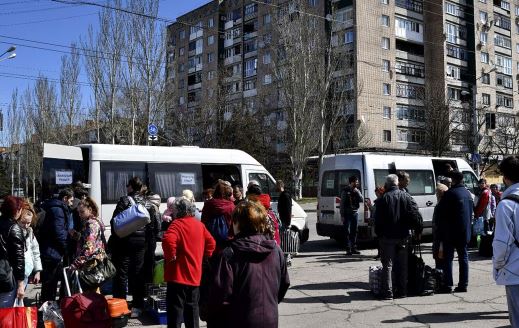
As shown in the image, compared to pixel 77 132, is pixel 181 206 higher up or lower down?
lower down

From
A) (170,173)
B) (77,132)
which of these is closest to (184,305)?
(170,173)

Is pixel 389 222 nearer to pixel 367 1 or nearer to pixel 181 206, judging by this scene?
pixel 181 206

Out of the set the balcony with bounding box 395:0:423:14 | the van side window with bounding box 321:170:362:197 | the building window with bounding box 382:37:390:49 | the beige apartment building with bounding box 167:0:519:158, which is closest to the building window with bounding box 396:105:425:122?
the beige apartment building with bounding box 167:0:519:158

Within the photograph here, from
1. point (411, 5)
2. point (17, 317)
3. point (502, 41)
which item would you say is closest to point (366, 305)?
point (17, 317)

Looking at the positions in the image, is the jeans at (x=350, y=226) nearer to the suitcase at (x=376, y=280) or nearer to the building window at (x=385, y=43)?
the suitcase at (x=376, y=280)

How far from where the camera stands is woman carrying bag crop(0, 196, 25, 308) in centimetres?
477

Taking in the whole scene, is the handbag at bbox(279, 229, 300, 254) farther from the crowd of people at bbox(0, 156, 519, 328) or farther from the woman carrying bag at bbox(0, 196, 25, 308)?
the woman carrying bag at bbox(0, 196, 25, 308)

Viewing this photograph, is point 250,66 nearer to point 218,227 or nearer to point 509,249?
point 218,227

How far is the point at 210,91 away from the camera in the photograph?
49500 millimetres

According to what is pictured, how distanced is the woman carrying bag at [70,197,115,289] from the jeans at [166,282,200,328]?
38.2 inches

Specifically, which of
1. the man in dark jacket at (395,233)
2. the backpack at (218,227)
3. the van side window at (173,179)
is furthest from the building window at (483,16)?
the backpack at (218,227)

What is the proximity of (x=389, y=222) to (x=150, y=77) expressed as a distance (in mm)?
28352

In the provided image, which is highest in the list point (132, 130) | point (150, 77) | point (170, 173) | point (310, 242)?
point (150, 77)

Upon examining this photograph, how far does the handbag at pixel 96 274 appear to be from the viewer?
558 cm
